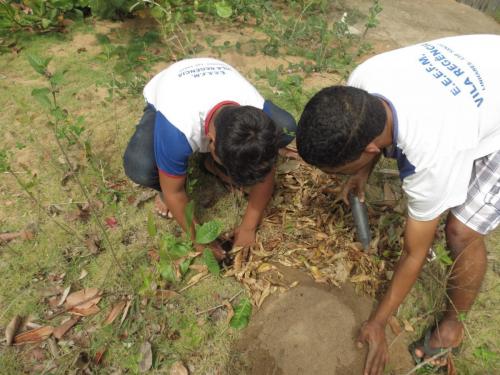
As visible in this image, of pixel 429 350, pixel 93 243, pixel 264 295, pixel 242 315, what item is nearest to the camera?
pixel 429 350

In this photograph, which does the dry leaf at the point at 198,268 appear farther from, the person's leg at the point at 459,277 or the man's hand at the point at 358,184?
the person's leg at the point at 459,277

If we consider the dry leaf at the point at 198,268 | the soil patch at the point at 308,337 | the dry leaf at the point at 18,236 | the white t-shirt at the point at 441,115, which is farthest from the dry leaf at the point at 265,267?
the dry leaf at the point at 18,236

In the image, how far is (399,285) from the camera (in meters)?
1.51

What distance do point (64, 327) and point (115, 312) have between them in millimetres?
256

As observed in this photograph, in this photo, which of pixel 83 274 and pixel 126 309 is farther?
pixel 83 274

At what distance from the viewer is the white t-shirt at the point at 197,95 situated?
5.74 ft

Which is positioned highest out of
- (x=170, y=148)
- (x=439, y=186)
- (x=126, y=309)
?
(x=439, y=186)

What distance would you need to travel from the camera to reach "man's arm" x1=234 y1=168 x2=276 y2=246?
1.99m

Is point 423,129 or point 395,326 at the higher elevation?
point 423,129

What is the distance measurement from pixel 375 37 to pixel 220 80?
3225 mm

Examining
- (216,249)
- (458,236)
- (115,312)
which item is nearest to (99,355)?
(115,312)

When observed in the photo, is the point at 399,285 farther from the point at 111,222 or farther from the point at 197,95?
the point at 111,222

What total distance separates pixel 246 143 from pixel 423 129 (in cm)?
66

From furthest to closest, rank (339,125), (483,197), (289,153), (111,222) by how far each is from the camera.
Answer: (289,153) < (111,222) < (483,197) < (339,125)
